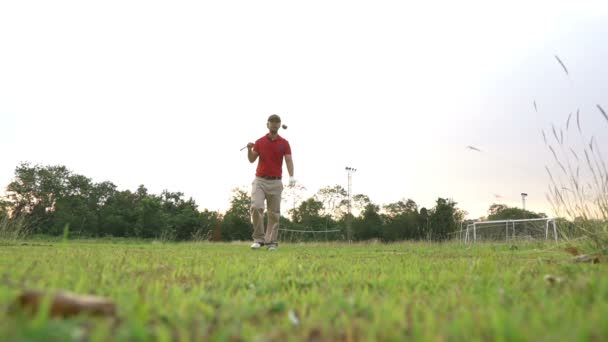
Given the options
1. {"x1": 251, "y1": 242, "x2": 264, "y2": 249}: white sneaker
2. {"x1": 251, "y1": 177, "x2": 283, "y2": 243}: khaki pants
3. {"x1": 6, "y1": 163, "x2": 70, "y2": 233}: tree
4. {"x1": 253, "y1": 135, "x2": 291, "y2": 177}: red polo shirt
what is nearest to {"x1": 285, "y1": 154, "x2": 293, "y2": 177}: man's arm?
{"x1": 253, "y1": 135, "x2": 291, "y2": 177}: red polo shirt

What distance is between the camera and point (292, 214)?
7406cm

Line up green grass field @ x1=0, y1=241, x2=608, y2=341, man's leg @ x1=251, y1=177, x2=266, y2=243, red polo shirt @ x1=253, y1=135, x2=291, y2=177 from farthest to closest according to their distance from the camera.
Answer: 1. red polo shirt @ x1=253, y1=135, x2=291, y2=177
2. man's leg @ x1=251, y1=177, x2=266, y2=243
3. green grass field @ x1=0, y1=241, x2=608, y2=341

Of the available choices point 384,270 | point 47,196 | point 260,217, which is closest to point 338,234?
point 47,196

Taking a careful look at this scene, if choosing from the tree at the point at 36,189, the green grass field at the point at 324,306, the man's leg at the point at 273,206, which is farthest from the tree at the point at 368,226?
the green grass field at the point at 324,306

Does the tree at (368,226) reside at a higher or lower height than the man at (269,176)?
higher

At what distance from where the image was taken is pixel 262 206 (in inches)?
374

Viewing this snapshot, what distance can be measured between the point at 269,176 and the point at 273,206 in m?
0.58

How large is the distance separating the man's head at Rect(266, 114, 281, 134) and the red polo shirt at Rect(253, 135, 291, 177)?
0.63 feet

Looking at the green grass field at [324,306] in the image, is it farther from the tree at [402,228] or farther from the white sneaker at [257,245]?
the tree at [402,228]

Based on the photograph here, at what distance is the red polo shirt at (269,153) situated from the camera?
31.4 ft

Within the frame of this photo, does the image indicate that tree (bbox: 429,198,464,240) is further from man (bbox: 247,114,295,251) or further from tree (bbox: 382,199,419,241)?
man (bbox: 247,114,295,251)

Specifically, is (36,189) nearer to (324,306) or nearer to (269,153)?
(269,153)

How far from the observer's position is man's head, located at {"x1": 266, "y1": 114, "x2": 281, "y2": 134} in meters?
9.41

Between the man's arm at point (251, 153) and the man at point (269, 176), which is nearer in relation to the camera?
the man at point (269, 176)
